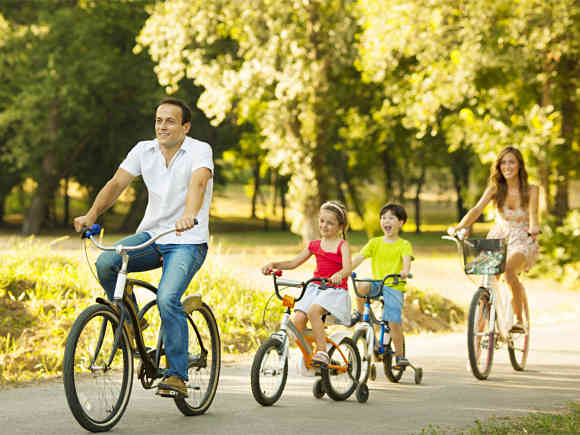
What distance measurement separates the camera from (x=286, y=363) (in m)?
6.73

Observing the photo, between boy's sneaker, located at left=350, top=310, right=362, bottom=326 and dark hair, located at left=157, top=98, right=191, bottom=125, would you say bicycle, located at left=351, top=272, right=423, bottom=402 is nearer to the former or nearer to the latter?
boy's sneaker, located at left=350, top=310, right=362, bottom=326

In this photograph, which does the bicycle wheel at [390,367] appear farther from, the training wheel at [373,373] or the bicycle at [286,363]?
the bicycle at [286,363]

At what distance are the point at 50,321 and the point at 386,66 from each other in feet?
40.8

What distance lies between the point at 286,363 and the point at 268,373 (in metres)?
0.19

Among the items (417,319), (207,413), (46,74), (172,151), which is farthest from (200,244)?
(46,74)

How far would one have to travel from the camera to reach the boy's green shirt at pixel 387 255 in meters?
7.83

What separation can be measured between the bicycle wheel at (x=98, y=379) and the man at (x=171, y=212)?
11.3 inches

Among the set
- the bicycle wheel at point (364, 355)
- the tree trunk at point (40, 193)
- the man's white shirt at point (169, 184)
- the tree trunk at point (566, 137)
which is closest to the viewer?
the man's white shirt at point (169, 184)

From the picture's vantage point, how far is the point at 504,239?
8.53m

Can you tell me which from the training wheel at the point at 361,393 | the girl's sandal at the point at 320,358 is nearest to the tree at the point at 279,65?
the training wheel at the point at 361,393

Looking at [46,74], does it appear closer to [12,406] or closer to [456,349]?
[456,349]

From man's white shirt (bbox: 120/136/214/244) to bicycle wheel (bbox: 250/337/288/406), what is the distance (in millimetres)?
947

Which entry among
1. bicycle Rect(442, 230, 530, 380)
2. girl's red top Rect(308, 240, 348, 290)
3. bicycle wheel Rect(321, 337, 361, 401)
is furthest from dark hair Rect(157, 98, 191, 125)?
bicycle Rect(442, 230, 530, 380)

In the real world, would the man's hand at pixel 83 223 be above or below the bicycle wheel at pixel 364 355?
above
